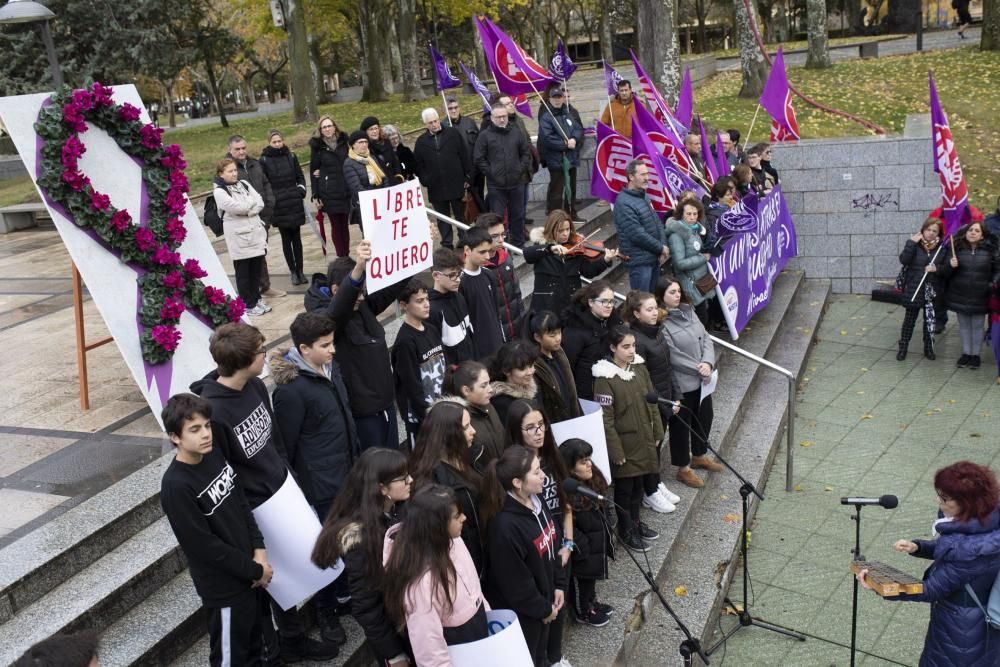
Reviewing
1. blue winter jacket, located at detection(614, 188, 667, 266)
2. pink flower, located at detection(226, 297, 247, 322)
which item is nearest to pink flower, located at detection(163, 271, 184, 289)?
pink flower, located at detection(226, 297, 247, 322)

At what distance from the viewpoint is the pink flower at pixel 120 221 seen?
→ 6559 millimetres

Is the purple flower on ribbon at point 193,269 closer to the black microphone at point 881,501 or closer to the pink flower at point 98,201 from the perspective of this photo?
the pink flower at point 98,201

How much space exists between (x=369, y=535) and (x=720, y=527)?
3.98m

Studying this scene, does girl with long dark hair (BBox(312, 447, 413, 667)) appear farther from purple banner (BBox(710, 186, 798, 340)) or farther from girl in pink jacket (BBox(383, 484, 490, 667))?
purple banner (BBox(710, 186, 798, 340))

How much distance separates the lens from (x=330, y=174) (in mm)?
10016

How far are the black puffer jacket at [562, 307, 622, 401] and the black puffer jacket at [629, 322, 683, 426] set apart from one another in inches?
10.1

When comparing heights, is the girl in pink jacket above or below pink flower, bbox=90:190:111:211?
below

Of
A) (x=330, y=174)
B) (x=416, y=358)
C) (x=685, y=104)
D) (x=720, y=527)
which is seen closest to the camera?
(x=416, y=358)

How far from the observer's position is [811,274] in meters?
13.9

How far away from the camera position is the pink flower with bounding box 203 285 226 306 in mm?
7035

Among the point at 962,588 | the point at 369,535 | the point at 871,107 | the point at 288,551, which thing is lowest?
the point at 962,588

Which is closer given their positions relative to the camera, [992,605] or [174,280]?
[992,605]

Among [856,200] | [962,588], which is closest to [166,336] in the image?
[962,588]

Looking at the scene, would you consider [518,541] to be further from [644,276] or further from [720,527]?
[644,276]
